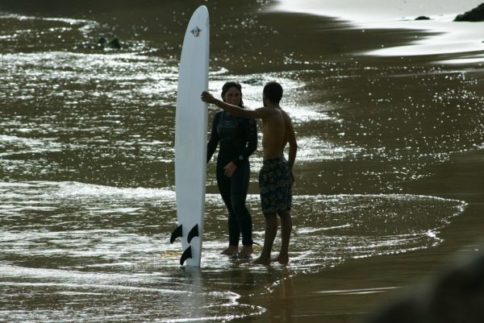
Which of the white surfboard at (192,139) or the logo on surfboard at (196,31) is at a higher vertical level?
the logo on surfboard at (196,31)

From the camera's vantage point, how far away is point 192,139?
773cm

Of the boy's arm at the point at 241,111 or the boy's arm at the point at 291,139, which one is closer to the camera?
the boy's arm at the point at 241,111

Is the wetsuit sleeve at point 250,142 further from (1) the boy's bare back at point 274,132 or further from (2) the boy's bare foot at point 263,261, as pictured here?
(2) the boy's bare foot at point 263,261

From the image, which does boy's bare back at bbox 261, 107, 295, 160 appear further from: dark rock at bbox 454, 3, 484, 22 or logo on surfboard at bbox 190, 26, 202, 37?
dark rock at bbox 454, 3, 484, 22

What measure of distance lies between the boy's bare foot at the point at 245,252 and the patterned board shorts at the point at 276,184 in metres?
0.47

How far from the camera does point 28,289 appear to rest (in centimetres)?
631

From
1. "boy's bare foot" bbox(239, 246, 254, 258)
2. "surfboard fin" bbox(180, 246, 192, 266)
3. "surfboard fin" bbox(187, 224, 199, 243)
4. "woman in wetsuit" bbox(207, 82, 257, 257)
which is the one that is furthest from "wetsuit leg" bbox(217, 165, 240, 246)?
"surfboard fin" bbox(180, 246, 192, 266)

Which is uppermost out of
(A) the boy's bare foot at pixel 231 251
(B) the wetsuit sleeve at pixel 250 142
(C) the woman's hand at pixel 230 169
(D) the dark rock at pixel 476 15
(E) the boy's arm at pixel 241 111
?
(D) the dark rock at pixel 476 15

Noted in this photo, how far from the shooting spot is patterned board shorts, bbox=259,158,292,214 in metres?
7.21

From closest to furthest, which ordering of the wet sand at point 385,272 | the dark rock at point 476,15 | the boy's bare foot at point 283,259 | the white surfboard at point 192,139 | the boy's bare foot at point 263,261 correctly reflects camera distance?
the wet sand at point 385,272, the boy's bare foot at point 283,259, the boy's bare foot at point 263,261, the white surfboard at point 192,139, the dark rock at point 476,15

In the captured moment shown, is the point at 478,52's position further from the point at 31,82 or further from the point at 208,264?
the point at 208,264

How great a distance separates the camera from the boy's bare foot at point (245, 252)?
7.54m

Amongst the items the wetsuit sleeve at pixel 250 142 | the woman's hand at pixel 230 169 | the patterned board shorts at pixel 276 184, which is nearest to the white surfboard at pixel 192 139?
the woman's hand at pixel 230 169

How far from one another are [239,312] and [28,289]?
4.87 feet
